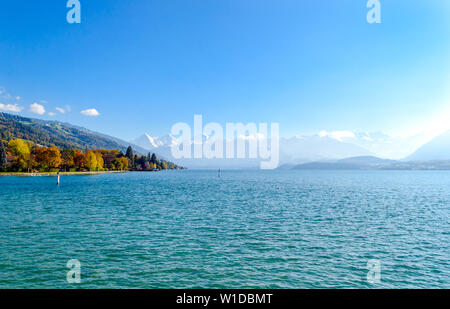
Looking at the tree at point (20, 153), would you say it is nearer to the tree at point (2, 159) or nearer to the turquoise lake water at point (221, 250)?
the tree at point (2, 159)

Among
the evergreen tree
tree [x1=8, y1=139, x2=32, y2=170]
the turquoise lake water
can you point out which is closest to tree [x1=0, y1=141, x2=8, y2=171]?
the evergreen tree

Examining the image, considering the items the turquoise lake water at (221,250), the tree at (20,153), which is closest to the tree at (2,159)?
the tree at (20,153)

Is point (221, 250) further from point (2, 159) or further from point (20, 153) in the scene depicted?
point (2, 159)

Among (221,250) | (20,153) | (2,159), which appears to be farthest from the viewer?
(2,159)

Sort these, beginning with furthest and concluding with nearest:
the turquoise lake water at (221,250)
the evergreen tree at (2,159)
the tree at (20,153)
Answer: the evergreen tree at (2,159) → the tree at (20,153) → the turquoise lake water at (221,250)

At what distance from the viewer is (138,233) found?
108 feet

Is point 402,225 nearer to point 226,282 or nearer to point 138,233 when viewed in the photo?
point 226,282

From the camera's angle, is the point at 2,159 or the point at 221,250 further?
the point at 2,159

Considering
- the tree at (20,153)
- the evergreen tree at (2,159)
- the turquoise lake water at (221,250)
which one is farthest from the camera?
the evergreen tree at (2,159)

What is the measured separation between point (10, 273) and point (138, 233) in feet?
44.0

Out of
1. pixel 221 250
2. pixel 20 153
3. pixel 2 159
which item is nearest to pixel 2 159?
pixel 2 159
